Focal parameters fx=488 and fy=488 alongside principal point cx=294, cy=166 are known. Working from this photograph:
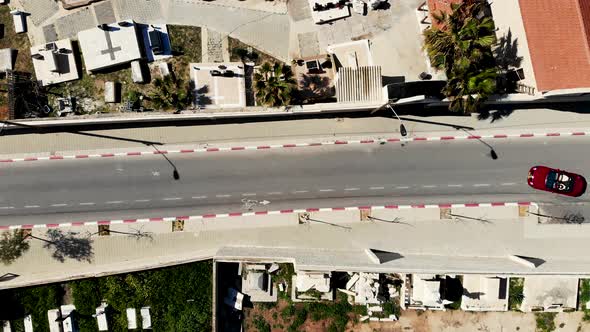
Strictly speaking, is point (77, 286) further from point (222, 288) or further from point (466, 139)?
point (466, 139)

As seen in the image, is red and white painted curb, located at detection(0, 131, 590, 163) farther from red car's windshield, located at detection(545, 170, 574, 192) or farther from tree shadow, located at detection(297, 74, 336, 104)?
tree shadow, located at detection(297, 74, 336, 104)

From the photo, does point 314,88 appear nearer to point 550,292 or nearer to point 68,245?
point 68,245

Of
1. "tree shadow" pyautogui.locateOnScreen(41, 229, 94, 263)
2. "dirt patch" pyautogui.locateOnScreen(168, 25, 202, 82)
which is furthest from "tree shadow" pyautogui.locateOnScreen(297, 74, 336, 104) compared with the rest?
"tree shadow" pyautogui.locateOnScreen(41, 229, 94, 263)

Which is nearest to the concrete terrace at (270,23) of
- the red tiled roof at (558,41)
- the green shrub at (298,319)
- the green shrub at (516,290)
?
the red tiled roof at (558,41)

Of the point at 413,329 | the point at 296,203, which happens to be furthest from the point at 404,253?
the point at 296,203

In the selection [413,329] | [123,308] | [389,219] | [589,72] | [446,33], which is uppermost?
[446,33]
